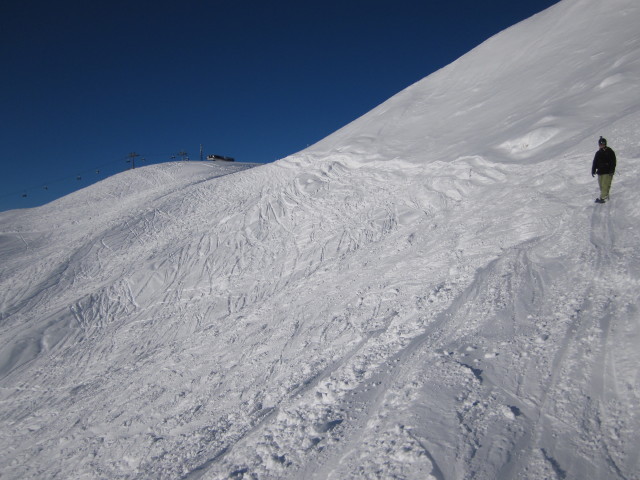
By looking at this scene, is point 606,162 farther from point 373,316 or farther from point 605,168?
point 373,316

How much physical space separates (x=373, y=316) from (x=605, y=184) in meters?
5.37

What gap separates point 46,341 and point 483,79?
2227 cm

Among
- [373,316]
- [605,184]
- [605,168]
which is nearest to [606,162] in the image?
[605,168]

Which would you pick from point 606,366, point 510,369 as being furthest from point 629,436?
point 510,369

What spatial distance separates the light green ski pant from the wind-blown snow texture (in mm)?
289

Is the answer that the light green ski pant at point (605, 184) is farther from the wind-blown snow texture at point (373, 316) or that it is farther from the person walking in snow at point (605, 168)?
the wind-blown snow texture at point (373, 316)

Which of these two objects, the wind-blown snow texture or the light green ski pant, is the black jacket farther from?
the wind-blown snow texture

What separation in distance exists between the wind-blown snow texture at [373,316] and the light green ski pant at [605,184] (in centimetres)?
29

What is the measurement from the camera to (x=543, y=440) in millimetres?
3225

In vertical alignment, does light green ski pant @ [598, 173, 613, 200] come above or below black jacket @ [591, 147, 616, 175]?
below

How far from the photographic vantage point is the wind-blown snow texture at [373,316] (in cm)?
366

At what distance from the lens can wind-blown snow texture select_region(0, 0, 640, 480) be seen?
12.0 ft

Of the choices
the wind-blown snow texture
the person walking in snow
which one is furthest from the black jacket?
the wind-blown snow texture

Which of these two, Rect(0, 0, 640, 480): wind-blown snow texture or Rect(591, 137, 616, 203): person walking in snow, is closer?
Rect(0, 0, 640, 480): wind-blown snow texture
